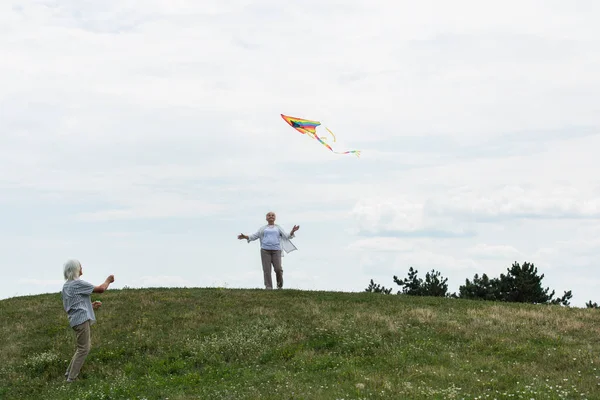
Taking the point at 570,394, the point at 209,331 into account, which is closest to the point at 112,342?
the point at 209,331

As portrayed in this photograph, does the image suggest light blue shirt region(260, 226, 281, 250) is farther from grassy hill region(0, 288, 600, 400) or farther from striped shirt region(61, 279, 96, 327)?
striped shirt region(61, 279, 96, 327)

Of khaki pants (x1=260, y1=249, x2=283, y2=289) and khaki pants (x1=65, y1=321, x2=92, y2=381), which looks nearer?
khaki pants (x1=65, y1=321, x2=92, y2=381)

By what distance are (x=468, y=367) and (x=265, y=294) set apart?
1095 centimetres

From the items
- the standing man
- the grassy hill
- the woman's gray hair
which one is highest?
the standing man

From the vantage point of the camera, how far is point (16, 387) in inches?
706

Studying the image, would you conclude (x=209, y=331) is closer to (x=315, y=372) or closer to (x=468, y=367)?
(x=315, y=372)

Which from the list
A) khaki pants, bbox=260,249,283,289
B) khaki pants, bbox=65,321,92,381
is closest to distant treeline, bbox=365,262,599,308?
khaki pants, bbox=260,249,283,289

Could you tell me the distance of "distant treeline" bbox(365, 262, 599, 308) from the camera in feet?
110

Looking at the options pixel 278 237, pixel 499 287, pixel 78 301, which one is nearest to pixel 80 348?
pixel 78 301

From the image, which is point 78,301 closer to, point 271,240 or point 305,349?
point 305,349

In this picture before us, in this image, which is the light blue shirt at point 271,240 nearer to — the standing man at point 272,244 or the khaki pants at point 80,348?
the standing man at point 272,244

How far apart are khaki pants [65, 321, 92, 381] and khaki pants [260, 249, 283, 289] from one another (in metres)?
10.1

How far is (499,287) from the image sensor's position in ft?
112

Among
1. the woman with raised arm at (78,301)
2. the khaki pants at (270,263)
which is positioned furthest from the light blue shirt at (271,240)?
the woman with raised arm at (78,301)
